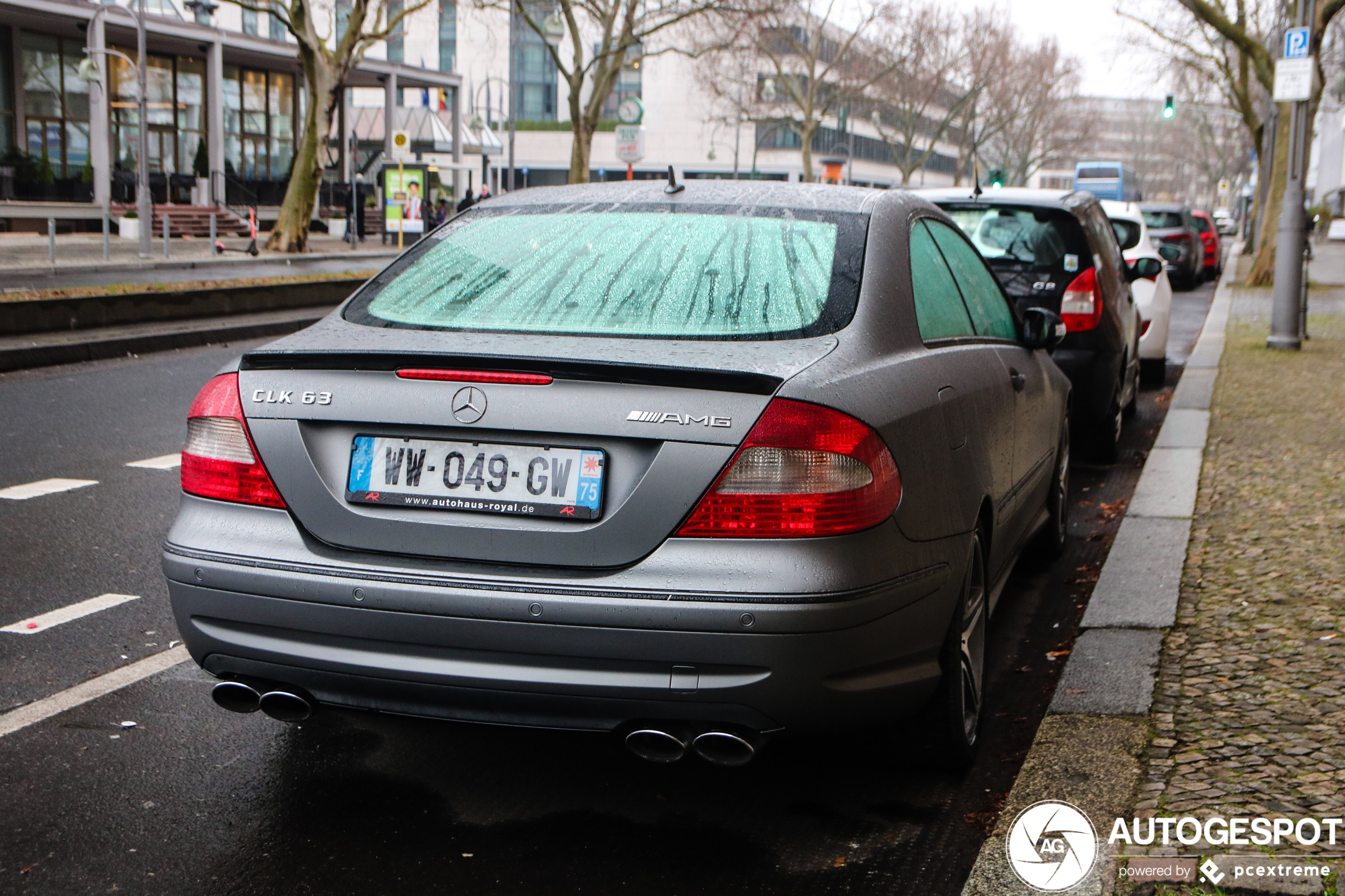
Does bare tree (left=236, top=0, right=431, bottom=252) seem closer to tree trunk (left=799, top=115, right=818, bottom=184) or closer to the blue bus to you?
tree trunk (left=799, top=115, right=818, bottom=184)

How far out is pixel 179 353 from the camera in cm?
1422

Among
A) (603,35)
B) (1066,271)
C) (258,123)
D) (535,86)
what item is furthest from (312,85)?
(535,86)

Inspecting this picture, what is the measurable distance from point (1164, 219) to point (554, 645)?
2751cm

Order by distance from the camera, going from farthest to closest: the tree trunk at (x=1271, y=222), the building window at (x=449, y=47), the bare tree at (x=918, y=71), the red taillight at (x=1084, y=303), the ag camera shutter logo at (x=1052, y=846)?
the building window at (x=449, y=47) < the bare tree at (x=918, y=71) < the tree trunk at (x=1271, y=222) < the red taillight at (x=1084, y=303) < the ag camera shutter logo at (x=1052, y=846)

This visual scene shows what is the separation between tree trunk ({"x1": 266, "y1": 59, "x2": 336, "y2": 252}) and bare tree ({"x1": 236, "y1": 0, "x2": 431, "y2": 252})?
1cm

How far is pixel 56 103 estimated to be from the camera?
42281 millimetres

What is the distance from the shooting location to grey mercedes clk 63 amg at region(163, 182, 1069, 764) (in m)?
2.87

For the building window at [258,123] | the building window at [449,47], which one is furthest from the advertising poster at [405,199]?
the building window at [449,47]

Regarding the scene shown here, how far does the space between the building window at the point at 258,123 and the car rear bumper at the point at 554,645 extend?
48139 millimetres

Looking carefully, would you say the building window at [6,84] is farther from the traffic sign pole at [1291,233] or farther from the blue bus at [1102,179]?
the blue bus at [1102,179]

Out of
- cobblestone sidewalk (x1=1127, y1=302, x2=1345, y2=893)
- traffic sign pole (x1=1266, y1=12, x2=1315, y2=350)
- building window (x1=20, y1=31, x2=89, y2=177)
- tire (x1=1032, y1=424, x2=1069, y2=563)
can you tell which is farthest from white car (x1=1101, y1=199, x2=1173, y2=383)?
building window (x1=20, y1=31, x2=89, y2=177)

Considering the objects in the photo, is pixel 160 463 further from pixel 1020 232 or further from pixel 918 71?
pixel 918 71

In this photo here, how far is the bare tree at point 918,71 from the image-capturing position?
62250mm

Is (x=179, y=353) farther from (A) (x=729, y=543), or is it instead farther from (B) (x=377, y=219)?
(B) (x=377, y=219)
